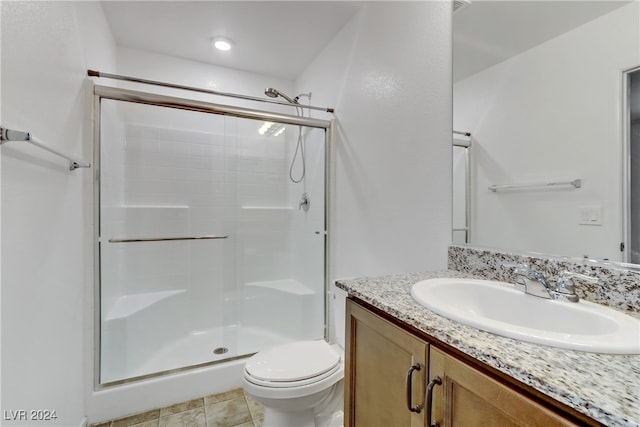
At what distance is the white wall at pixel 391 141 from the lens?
4.30 feet

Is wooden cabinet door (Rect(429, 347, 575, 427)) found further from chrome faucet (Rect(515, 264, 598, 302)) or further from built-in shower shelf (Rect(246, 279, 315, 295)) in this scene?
built-in shower shelf (Rect(246, 279, 315, 295))

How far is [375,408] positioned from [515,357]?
51 cm

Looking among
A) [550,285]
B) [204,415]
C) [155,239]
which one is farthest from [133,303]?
[550,285]

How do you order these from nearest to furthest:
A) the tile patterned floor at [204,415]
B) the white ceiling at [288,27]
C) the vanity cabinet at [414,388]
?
the vanity cabinet at [414,388], the white ceiling at [288,27], the tile patterned floor at [204,415]

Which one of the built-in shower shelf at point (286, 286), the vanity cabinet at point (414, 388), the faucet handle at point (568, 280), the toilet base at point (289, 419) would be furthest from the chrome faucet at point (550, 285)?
the built-in shower shelf at point (286, 286)

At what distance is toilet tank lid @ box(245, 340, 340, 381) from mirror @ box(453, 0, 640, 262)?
2.87ft

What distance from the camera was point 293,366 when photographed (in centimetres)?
134

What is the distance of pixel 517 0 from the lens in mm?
1065

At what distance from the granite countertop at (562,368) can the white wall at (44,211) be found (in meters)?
Result: 1.18

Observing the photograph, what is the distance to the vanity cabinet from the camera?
505 mm

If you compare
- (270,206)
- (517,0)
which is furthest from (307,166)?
(517,0)

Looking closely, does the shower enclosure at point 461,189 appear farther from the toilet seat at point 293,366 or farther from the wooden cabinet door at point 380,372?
the toilet seat at point 293,366

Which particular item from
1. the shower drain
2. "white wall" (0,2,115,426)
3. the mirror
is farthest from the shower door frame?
the mirror

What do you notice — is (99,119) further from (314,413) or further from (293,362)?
(314,413)
